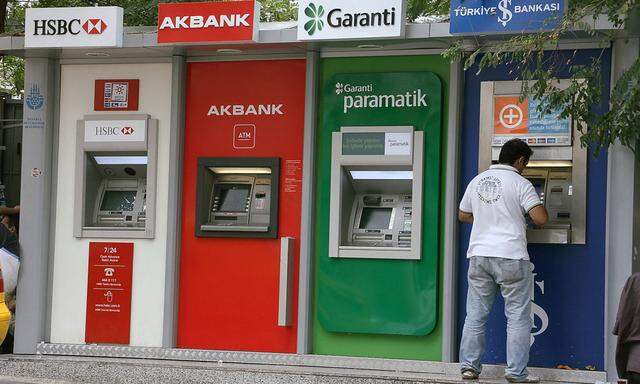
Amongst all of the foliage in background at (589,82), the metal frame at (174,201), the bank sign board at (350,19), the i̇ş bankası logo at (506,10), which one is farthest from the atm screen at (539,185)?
the metal frame at (174,201)

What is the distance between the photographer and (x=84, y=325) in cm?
923

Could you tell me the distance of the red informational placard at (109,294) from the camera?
29.9 feet

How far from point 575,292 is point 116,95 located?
13.2 feet

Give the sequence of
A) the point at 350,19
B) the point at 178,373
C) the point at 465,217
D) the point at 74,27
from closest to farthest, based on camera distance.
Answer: the point at 465,217 → the point at 350,19 → the point at 178,373 → the point at 74,27

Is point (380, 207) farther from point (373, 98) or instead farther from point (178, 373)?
point (178, 373)

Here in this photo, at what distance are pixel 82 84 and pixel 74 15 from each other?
2.77ft

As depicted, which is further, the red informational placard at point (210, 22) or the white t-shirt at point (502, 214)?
the red informational placard at point (210, 22)

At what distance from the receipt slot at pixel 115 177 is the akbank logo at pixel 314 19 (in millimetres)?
1730

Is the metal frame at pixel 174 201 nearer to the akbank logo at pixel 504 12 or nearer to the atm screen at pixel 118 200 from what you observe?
the atm screen at pixel 118 200

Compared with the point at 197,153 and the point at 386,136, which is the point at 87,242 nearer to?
the point at 197,153

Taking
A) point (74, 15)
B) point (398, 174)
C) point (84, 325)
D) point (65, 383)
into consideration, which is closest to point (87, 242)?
point (84, 325)

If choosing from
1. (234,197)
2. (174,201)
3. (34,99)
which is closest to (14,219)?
(34,99)

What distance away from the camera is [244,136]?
891 centimetres

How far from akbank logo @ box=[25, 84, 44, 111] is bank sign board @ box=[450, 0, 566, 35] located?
3672mm
